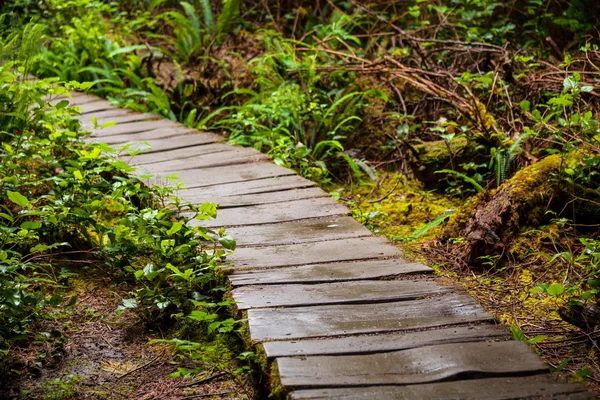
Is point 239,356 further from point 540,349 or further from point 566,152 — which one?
A: point 566,152

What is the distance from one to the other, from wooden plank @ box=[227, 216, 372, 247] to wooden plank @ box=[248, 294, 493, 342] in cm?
78

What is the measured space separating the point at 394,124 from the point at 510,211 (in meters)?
2.00

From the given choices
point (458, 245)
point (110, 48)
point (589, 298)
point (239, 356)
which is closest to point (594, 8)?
point (458, 245)

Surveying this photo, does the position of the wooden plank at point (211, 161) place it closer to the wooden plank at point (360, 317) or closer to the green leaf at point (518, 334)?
the wooden plank at point (360, 317)

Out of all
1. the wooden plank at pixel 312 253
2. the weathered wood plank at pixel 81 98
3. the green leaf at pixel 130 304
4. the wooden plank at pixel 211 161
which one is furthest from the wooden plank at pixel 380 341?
the weathered wood plank at pixel 81 98

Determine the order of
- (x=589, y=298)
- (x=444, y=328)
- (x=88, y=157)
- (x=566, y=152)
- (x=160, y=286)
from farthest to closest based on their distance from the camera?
(x=566, y=152)
(x=88, y=157)
(x=160, y=286)
(x=589, y=298)
(x=444, y=328)

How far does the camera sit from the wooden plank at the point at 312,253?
329 centimetres

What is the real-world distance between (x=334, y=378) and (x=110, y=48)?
5.70m

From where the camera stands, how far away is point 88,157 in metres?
3.80

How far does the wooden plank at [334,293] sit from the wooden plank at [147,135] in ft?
8.81

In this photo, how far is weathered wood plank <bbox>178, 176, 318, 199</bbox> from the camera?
4.25 meters

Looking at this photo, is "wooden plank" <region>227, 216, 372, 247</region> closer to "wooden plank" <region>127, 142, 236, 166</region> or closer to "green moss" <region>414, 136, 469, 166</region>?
"green moss" <region>414, 136, 469, 166</region>

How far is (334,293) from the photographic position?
295 centimetres

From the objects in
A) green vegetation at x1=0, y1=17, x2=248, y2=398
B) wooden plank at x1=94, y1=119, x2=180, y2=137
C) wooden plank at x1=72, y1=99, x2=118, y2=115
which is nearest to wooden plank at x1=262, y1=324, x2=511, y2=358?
green vegetation at x1=0, y1=17, x2=248, y2=398
